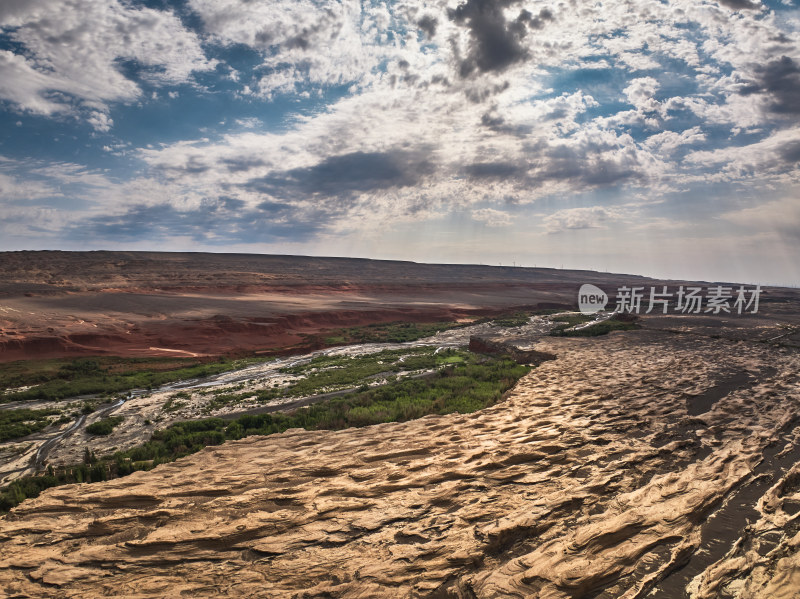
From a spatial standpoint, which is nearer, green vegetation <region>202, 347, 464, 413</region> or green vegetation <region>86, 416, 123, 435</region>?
green vegetation <region>86, 416, 123, 435</region>

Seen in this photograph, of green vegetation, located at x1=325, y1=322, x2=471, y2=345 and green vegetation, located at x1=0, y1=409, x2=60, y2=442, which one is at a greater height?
green vegetation, located at x1=325, y1=322, x2=471, y2=345

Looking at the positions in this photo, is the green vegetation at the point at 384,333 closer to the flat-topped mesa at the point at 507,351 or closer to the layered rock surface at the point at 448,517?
the flat-topped mesa at the point at 507,351

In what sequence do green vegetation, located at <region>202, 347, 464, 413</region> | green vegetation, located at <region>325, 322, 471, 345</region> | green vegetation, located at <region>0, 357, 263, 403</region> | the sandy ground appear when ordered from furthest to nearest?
green vegetation, located at <region>325, 322, 471, 345</region>, the sandy ground, green vegetation, located at <region>0, 357, 263, 403</region>, green vegetation, located at <region>202, 347, 464, 413</region>

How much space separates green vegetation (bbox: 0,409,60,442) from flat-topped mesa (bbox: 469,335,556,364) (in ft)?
61.6

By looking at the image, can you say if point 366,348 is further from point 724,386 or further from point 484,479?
point 484,479

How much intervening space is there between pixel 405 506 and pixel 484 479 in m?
1.52

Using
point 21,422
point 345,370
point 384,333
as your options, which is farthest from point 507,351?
point 21,422

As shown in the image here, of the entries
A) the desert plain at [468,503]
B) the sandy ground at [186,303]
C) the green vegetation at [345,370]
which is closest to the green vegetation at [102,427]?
the desert plain at [468,503]

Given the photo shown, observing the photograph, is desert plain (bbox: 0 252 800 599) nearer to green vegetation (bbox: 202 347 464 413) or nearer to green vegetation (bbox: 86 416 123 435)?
green vegetation (bbox: 86 416 123 435)

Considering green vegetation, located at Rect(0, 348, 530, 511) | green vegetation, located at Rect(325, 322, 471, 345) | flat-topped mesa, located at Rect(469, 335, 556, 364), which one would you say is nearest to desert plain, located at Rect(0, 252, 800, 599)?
green vegetation, located at Rect(0, 348, 530, 511)

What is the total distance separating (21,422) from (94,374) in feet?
33.4

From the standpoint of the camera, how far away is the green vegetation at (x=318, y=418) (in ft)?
27.2

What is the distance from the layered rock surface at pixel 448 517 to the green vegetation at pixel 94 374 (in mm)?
15111

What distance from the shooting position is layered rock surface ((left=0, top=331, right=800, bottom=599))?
15.1 ft
